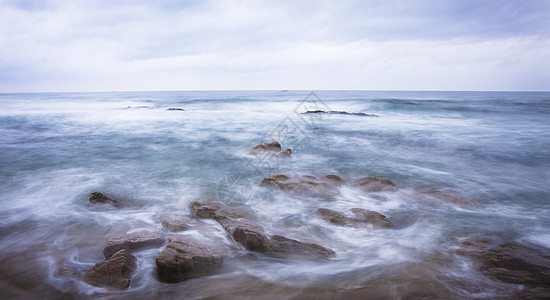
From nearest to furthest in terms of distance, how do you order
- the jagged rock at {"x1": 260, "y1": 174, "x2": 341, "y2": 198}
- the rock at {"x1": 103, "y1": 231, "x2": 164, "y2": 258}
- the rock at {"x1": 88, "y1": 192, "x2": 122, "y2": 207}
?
the rock at {"x1": 103, "y1": 231, "x2": 164, "y2": 258} → the rock at {"x1": 88, "y1": 192, "x2": 122, "y2": 207} → the jagged rock at {"x1": 260, "y1": 174, "x2": 341, "y2": 198}

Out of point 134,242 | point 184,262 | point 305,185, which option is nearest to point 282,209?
point 305,185

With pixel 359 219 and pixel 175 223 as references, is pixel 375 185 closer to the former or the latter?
pixel 359 219

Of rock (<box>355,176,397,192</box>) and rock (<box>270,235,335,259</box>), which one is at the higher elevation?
rock (<box>355,176,397,192</box>)

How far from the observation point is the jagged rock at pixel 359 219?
548 cm

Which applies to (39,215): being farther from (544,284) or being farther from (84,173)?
(544,284)

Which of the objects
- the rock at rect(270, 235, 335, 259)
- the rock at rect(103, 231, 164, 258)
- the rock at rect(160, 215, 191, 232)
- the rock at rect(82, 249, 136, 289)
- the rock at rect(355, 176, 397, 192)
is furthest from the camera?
the rock at rect(355, 176, 397, 192)

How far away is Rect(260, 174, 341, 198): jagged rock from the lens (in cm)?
704

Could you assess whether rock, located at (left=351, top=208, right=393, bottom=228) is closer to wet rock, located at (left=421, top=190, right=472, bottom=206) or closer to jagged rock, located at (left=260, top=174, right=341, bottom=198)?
jagged rock, located at (left=260, top=174, right=341, bottom=198)

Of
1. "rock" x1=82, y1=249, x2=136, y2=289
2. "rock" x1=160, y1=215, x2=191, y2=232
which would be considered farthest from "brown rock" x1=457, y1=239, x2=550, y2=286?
"rock" x1=82, y1=249, x2=136, y2=289

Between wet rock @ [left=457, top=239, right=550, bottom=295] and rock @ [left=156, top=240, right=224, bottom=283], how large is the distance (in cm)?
383

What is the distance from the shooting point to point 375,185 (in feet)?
24.4

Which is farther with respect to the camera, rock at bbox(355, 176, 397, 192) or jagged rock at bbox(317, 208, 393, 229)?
rock at bbox(355, 176, 397, 192)

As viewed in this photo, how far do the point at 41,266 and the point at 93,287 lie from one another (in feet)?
3.72

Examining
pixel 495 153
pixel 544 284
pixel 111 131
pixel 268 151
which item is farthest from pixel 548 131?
pixel 111 131
